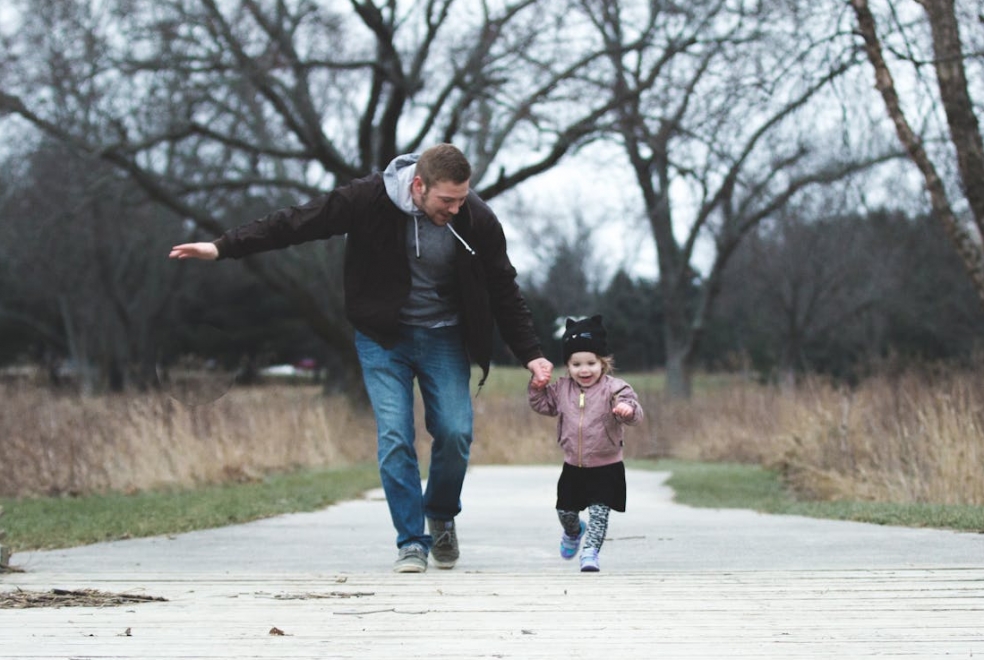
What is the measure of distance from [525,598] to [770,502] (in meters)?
6.91

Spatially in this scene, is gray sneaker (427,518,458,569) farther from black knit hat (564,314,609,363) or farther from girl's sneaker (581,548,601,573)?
black knit hat (564,314,609,363)

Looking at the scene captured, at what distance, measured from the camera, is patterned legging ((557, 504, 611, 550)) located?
6164 mm

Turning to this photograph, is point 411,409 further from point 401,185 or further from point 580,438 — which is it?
point 401,185

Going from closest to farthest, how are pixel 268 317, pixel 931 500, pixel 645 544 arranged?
1. pixel 645 544
2. pixel 931 500
3. pixel 268 317

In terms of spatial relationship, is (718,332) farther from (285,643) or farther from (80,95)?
(285,643)

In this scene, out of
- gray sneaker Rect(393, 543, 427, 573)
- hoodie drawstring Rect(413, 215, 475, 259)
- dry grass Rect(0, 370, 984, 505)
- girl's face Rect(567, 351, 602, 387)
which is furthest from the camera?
dry grass Rect(0, 370, 984, 505)

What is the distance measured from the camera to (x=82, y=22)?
21.5 m

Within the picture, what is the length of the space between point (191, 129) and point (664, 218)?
42.2 ft

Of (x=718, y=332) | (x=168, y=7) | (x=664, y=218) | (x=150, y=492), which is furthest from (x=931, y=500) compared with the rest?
(x=718, y=332)

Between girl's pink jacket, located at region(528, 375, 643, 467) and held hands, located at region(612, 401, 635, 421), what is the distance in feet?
0.33

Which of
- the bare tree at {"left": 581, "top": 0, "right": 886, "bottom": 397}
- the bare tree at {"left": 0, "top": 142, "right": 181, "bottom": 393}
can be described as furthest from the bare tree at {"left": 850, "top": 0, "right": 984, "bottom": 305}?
the bare tree at {"left": 0, "top": 142, "right": 181, "bottom": 393}

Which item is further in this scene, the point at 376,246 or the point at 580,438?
the point at 580,438

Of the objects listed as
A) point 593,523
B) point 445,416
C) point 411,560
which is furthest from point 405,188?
point 593,523

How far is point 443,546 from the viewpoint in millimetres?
6297
